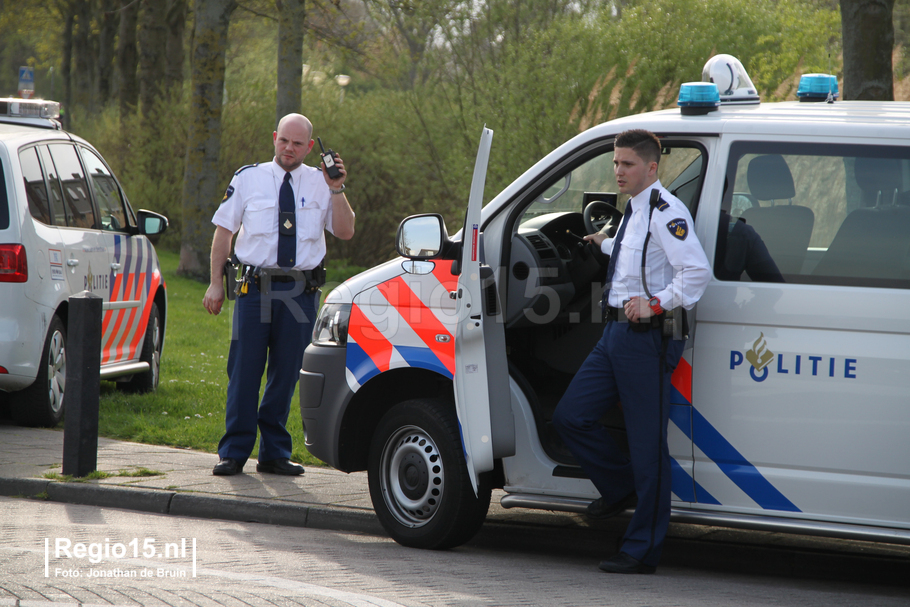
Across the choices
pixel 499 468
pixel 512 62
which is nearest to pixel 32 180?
pixel 499 468

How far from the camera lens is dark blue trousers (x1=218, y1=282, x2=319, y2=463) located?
6.36 meters

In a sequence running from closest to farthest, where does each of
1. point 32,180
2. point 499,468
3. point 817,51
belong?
point 499,468, point 32,180, point 817,51

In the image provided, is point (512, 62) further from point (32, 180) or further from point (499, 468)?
point (499, 468)

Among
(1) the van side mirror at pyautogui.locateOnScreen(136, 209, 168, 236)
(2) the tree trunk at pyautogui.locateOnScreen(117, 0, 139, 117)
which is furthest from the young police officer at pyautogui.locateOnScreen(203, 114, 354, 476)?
(2) the tree trunk at pyautogui.locateOnScreen(117, 0, 139, 117)

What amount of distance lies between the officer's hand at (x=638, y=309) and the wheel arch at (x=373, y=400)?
41.9 inches

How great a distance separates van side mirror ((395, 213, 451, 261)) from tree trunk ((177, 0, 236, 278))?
13.1m

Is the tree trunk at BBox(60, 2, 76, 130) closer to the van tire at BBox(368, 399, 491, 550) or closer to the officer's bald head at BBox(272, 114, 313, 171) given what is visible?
the officer's bald head at BBox(272, 114, 313, 171)

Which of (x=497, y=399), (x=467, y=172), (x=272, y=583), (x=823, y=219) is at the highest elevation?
(x=467, y=172)

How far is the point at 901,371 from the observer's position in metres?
4.12

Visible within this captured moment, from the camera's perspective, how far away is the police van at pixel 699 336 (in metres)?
4.23

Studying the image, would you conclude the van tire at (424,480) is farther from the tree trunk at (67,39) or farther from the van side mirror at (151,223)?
the tree trunk at (67,39)

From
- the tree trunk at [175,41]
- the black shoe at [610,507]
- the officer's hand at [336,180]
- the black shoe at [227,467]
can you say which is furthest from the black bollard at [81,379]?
the tree trunk at [175,41]

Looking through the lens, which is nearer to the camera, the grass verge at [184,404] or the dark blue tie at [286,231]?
the dark blue tie at [286,231]

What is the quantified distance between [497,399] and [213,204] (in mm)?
14315
